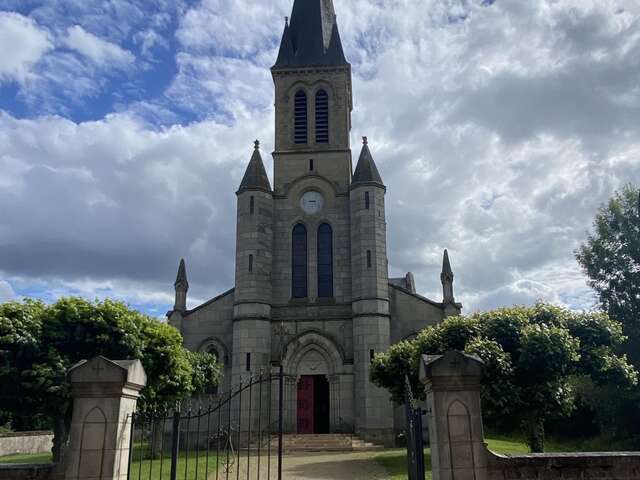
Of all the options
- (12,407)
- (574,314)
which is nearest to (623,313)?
(574,314)

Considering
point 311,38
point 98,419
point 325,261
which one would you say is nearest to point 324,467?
point 98,419

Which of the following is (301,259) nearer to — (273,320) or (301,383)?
(273,320)

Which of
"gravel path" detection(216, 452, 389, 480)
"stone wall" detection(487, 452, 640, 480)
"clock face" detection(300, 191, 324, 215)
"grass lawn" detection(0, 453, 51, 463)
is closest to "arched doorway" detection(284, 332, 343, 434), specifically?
"gravel path" detection(216, 452, 389, 480)

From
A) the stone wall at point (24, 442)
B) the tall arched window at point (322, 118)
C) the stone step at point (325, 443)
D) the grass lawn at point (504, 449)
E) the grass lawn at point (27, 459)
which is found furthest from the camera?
the tall arched window at point (322, 118)

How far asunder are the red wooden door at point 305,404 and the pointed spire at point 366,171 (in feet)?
36.4

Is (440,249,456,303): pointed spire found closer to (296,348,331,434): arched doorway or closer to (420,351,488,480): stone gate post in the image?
(296,348,331,434): arched doorway

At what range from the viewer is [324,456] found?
945 inches

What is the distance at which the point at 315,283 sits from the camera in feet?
104

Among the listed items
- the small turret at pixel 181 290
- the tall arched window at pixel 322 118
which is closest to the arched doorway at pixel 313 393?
the small turret at pixel 181 290

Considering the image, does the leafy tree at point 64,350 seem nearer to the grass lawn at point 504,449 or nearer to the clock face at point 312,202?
the grass lawn at point 504,449

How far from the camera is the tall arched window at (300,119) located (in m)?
34.8

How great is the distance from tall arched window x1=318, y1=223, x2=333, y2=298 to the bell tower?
2687mm

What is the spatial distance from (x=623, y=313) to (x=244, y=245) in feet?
65.6

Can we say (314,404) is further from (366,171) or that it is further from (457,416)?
(457,416)
